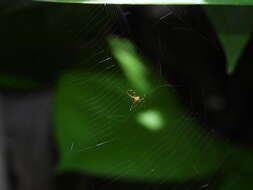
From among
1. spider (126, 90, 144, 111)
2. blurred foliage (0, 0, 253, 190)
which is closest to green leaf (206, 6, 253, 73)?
blurred foliage (0, 0, 253, 190)

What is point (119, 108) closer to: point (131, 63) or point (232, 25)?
point (131, 63)

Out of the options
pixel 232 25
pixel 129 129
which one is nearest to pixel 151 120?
pixel 129 129

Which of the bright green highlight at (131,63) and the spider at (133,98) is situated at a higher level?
the bright green highlight at (131,63)

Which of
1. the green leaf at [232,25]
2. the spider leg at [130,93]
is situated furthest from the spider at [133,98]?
the green leaf at [232,25]

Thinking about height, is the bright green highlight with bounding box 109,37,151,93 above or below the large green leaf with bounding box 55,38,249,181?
above

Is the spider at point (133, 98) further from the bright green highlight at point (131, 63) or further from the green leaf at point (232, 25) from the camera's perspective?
the green leaf at point (232, 25)

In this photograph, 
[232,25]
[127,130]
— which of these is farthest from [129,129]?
[232,25]

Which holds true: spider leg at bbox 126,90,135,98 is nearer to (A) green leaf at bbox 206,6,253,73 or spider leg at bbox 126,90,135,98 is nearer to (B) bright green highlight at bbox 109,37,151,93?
(B) bright green highlight at bbox 109,37,151,93
